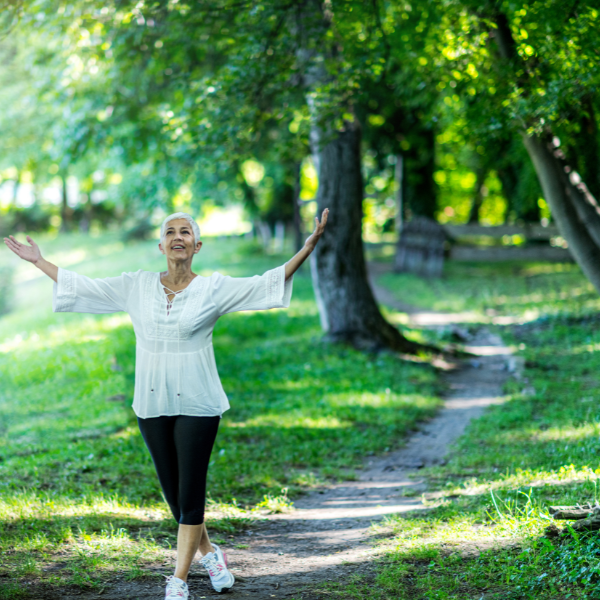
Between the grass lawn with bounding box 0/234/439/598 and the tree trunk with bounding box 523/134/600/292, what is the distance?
2.79 metres

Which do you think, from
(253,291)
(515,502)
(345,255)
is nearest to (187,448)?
(253,291)

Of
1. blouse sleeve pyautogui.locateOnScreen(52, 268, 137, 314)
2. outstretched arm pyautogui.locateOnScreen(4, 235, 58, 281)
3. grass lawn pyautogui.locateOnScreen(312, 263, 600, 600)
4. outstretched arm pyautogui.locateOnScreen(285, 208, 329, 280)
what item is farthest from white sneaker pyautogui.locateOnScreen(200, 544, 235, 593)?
outstretched arm pyautogui.locateOnScreen(4, 235, 58, 281)

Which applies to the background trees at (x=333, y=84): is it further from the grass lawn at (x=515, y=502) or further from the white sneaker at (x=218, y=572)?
the white sneaker at (x=218, y=572)

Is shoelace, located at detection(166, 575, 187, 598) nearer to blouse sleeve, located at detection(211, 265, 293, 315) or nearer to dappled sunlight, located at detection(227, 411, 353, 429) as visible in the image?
blouse sleeve, located at detection(211, 265, 293, 315)

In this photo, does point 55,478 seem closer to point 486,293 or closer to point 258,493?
point 258,493

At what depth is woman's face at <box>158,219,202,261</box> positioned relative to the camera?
4102 millimetres

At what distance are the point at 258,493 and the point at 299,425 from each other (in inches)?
A: 77.3

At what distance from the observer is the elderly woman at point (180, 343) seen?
396 centimetres

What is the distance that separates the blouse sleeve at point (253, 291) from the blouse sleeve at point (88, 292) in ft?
1.90

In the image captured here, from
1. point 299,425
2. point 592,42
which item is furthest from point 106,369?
point 592,42

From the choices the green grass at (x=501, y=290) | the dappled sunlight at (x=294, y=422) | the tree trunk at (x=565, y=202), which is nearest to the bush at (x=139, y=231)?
the green grass at (x=501, y=290)

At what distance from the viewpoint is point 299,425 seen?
8344 millimetres

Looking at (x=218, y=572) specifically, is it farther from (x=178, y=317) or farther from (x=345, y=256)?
(x=345, y=256)

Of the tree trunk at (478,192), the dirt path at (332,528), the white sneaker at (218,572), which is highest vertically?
the tree trunk at (478,192)
